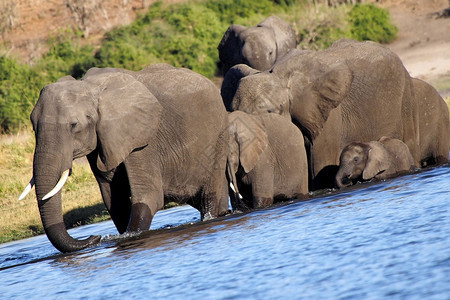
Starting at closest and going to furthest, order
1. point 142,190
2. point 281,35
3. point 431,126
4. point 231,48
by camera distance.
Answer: point 142,190
point 431,126
point 231,48
point 281,35

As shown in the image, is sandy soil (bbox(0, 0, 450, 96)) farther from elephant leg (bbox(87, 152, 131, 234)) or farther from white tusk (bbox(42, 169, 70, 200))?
white tusk (bbox(42, 169, 70, 200))

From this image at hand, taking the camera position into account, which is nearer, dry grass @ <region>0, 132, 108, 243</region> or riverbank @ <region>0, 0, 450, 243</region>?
dry grass @ <region>0, 132, 108, 243</region>

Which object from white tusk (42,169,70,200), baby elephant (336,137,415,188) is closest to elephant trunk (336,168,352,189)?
baby elephant (336,137,415,188)

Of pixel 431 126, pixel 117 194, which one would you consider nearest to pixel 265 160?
pixel 117 194

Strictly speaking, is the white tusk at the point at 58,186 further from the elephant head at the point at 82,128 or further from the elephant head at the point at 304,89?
the elephant head at the point at 304,89

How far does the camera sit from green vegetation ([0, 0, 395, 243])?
1923 cm

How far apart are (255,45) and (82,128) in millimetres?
7340

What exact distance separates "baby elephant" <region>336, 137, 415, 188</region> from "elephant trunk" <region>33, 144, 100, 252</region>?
10.6 ft

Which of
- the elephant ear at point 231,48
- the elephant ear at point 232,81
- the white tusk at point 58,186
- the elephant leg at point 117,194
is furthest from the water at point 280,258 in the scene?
the elephant ear at point 231,48

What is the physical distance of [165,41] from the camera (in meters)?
22.6

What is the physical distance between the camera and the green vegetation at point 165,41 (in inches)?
757

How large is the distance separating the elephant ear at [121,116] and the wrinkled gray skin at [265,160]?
1.08 metres

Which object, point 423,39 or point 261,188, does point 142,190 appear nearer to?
point 261,188

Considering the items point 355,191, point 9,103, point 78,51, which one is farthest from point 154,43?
point 355,191
